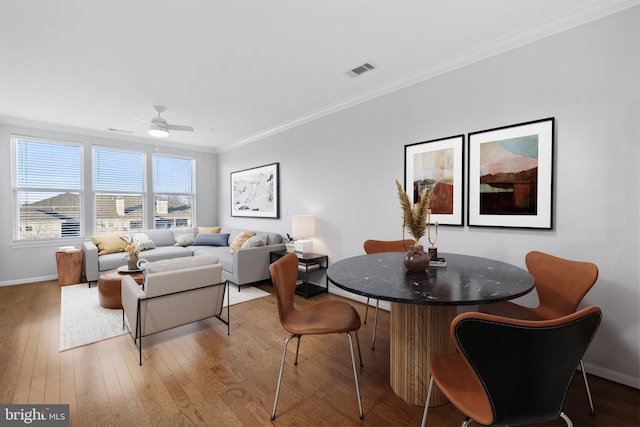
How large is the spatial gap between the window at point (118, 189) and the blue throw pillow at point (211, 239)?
1.29 meters

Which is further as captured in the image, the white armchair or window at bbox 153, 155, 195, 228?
window at bbox 153, 155, 195, 228

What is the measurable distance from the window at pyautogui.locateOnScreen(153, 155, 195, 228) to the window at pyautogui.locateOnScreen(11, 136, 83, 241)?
4.20 feet

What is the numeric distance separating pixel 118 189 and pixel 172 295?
13.9ft

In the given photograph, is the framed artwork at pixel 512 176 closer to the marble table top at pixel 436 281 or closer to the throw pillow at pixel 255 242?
the marble table top at pixel 436 281

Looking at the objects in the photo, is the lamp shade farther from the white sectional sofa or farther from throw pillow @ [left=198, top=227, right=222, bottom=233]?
throw pillow @ [left=198, top=227, right=222, bottom=233]

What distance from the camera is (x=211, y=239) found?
5.82 metres

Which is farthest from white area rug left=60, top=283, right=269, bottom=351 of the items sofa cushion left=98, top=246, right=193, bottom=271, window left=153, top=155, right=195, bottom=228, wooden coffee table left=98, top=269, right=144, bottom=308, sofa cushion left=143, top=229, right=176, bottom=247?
window left=153, top=155, right=195, bottom=228

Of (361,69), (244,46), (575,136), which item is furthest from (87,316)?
(575,136)

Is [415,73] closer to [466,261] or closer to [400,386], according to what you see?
[466,261]

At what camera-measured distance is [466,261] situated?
2.20 meters

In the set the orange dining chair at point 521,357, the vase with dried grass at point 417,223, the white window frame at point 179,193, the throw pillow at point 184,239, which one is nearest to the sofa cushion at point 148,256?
the throw pillow at point 184,239

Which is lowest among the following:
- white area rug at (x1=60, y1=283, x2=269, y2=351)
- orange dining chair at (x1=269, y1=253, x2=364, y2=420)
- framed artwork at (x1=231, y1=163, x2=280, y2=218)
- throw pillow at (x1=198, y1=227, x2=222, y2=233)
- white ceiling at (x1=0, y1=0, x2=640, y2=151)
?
white area rug at (x1=60, y1=283, x2=269, y2=351)

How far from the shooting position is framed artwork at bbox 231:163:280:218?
5.16 metres

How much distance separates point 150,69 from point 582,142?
390 cm
